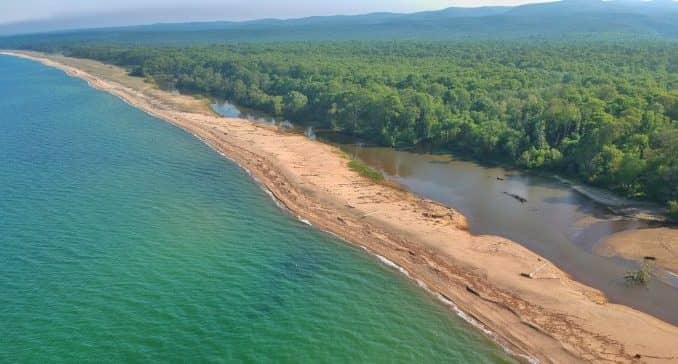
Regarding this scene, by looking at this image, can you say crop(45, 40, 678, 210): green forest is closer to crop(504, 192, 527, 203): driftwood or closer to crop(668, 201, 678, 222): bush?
crop(668, 201, 678, 222): bush

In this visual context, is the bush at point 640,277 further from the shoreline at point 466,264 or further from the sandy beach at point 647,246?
the shoreline at point 466,264

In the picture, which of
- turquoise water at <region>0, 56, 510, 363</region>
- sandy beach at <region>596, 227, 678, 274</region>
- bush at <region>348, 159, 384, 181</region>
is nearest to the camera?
turquoise water at <region>0, 56, 510, 363</region>

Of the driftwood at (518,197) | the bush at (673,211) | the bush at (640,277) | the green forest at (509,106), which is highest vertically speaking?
the green forest at (509,106)

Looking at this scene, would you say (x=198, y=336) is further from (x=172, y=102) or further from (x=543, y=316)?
(x=172, y=102)

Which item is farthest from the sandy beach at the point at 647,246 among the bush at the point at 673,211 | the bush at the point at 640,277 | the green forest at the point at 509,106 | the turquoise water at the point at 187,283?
the turquoise water at the point at 187,283

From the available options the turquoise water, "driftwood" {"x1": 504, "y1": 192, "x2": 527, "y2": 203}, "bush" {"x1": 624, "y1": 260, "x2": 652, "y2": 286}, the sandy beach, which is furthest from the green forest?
the turquoise water

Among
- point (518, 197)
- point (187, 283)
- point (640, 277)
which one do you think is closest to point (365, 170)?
point (518, 197)

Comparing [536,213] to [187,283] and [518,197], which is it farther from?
[187,283]
